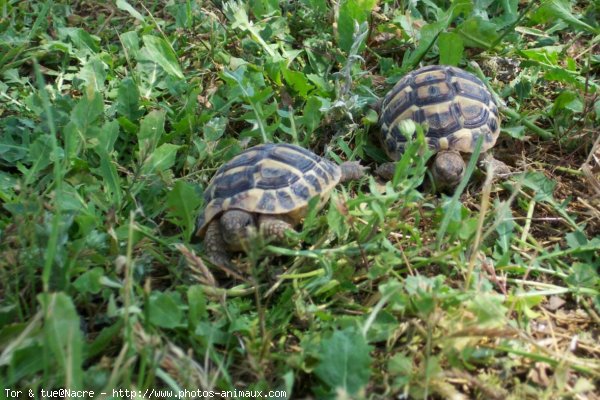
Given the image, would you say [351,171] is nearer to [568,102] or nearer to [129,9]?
[568,102]

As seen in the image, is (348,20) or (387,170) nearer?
(387,170)

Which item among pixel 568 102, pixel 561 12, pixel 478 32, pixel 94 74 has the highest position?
pixel 561 12

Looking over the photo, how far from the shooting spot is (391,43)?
4484 millimetres

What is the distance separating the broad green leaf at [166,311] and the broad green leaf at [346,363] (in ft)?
1.92

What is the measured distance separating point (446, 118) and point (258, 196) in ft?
4.31

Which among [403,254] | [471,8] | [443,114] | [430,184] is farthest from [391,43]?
[403,254]

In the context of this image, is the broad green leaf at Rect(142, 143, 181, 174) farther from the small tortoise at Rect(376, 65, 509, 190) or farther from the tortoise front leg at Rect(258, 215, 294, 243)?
the small tortoise at Rect(376, 65, 509, 190)

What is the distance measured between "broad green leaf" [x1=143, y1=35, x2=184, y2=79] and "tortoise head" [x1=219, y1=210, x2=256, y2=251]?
146 centimetres

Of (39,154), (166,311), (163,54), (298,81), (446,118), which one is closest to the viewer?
(166,311)

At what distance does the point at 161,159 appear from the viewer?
11.0 feet

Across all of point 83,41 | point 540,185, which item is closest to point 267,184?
point 540,185

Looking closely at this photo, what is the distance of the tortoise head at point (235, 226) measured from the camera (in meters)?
2.94

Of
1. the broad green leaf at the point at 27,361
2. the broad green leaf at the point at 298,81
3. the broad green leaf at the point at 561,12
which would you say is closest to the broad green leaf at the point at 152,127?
the broad green leaf at the point at 298,81

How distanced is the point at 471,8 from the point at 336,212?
2257 millimetres
